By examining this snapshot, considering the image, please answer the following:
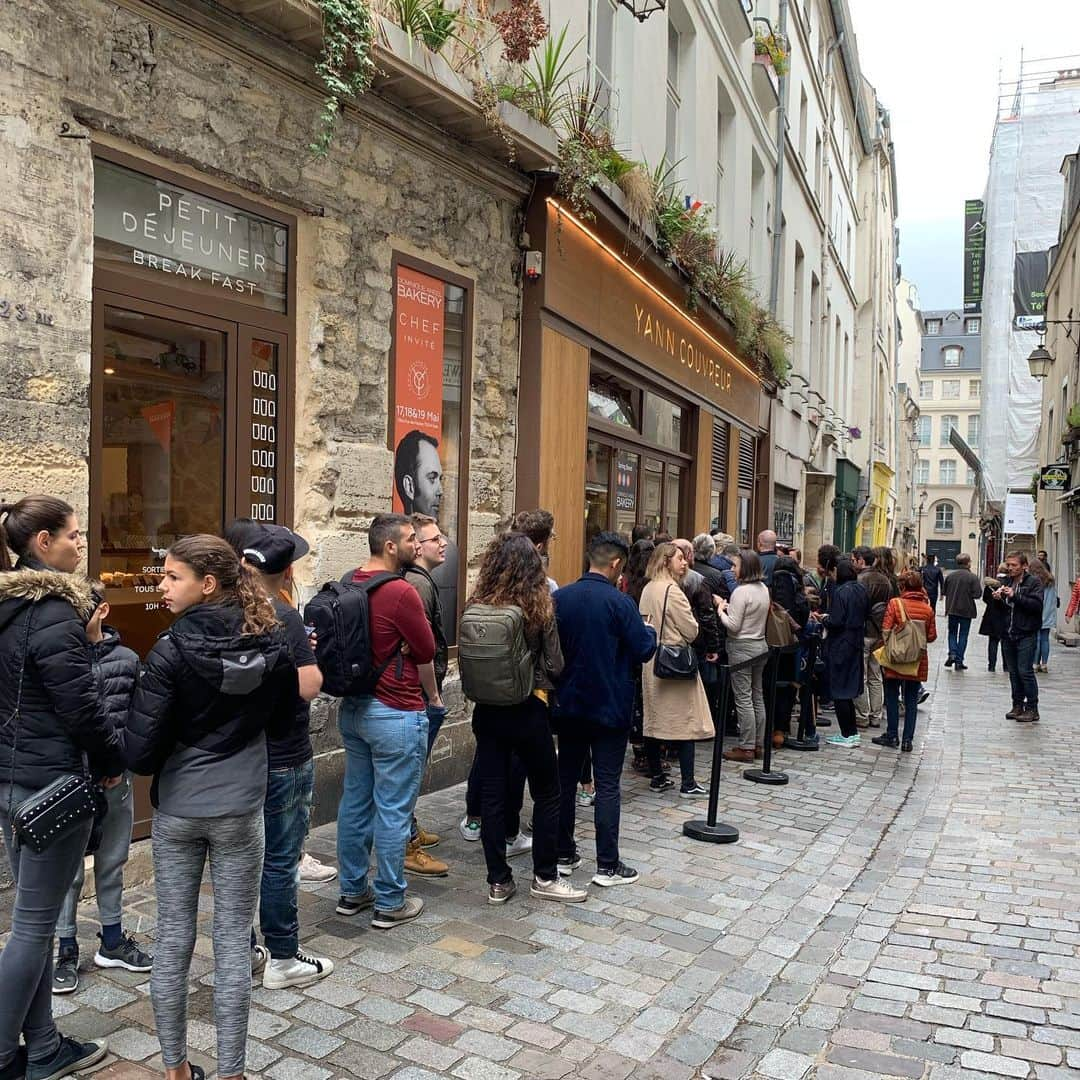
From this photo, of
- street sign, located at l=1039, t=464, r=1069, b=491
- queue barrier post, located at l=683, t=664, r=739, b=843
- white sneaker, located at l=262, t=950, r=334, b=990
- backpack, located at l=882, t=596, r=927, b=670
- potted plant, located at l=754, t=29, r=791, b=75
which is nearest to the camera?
white sneaker, located at l=262, t=950, r=334, b=990

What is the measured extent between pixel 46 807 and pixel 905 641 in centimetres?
728

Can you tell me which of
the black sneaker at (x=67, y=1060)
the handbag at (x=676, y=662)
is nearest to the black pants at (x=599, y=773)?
the handbag at (x=676, y=662)

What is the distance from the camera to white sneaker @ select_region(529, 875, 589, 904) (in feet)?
15.3

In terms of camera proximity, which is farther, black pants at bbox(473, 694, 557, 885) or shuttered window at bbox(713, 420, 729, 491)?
shuttered window at bbox(713, 420, 729, 491)

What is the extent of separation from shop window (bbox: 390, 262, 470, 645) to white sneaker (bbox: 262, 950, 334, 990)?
303 centimetres

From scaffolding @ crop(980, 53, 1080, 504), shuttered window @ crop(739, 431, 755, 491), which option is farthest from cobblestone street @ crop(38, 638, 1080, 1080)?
scaffolding @ crop(980, 53, 1080, 504)

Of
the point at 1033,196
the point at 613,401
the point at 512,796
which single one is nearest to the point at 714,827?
the point at 512,796

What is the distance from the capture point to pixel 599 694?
4.80m

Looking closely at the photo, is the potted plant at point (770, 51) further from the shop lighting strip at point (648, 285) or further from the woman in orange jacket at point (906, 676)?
the woman in orange jacket at point (906, 676)

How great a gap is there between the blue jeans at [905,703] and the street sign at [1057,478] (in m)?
14.8

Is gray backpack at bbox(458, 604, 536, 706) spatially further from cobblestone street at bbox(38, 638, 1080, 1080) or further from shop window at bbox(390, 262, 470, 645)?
shop window at bbox(390, 262, 470, 645)

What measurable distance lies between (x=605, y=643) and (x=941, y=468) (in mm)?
76545

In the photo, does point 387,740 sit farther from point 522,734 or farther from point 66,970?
point 66,970

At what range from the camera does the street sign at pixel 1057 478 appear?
21047mm
